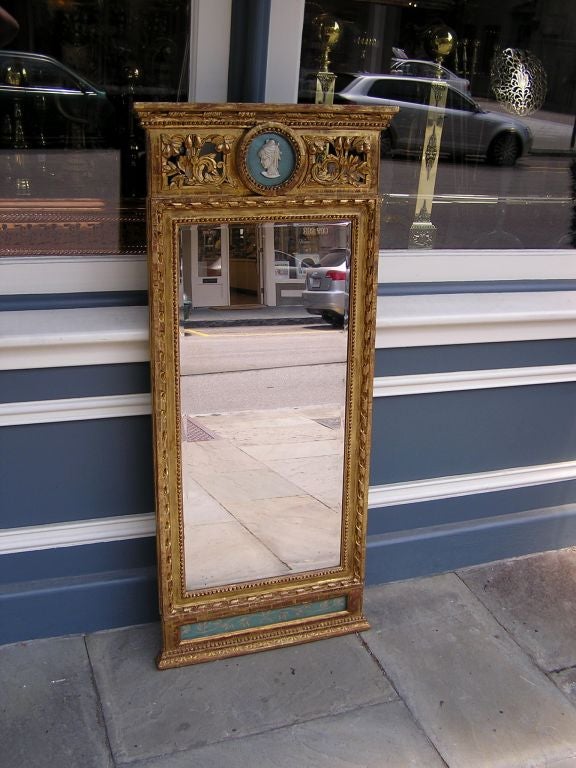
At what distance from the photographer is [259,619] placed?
2.71 metres

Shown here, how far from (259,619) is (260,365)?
0.89 meters

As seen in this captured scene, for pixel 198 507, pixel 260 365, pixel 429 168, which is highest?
pixel 429 168

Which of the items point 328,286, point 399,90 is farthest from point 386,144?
point 328,286

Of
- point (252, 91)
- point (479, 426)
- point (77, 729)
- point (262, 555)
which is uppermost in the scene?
point (252, 91)

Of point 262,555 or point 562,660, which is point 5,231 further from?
point 562,660

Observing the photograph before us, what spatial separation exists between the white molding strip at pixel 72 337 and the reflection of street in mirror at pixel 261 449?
0.75 feet

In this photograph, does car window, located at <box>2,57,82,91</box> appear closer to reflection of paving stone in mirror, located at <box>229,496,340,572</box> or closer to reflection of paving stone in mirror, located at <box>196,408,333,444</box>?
reflection of paving stone in mirror, located at <box>196,408,333,444</box>

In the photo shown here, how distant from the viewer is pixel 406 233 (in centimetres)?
301

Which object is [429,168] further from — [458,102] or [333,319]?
[333,319]

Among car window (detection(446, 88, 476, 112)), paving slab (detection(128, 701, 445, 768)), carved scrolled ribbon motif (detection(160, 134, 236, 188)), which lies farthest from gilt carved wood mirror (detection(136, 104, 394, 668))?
car window (detection(446, 88, 476, 112))

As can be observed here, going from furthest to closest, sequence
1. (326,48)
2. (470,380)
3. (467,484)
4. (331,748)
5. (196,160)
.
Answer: (467,484) < (470,380) < (326,48) < (331,748) < (196,160)

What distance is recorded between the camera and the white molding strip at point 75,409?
2.50 meters

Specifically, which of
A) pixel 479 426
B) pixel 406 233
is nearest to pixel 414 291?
pixel 406 233

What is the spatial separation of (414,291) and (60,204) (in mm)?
1297
